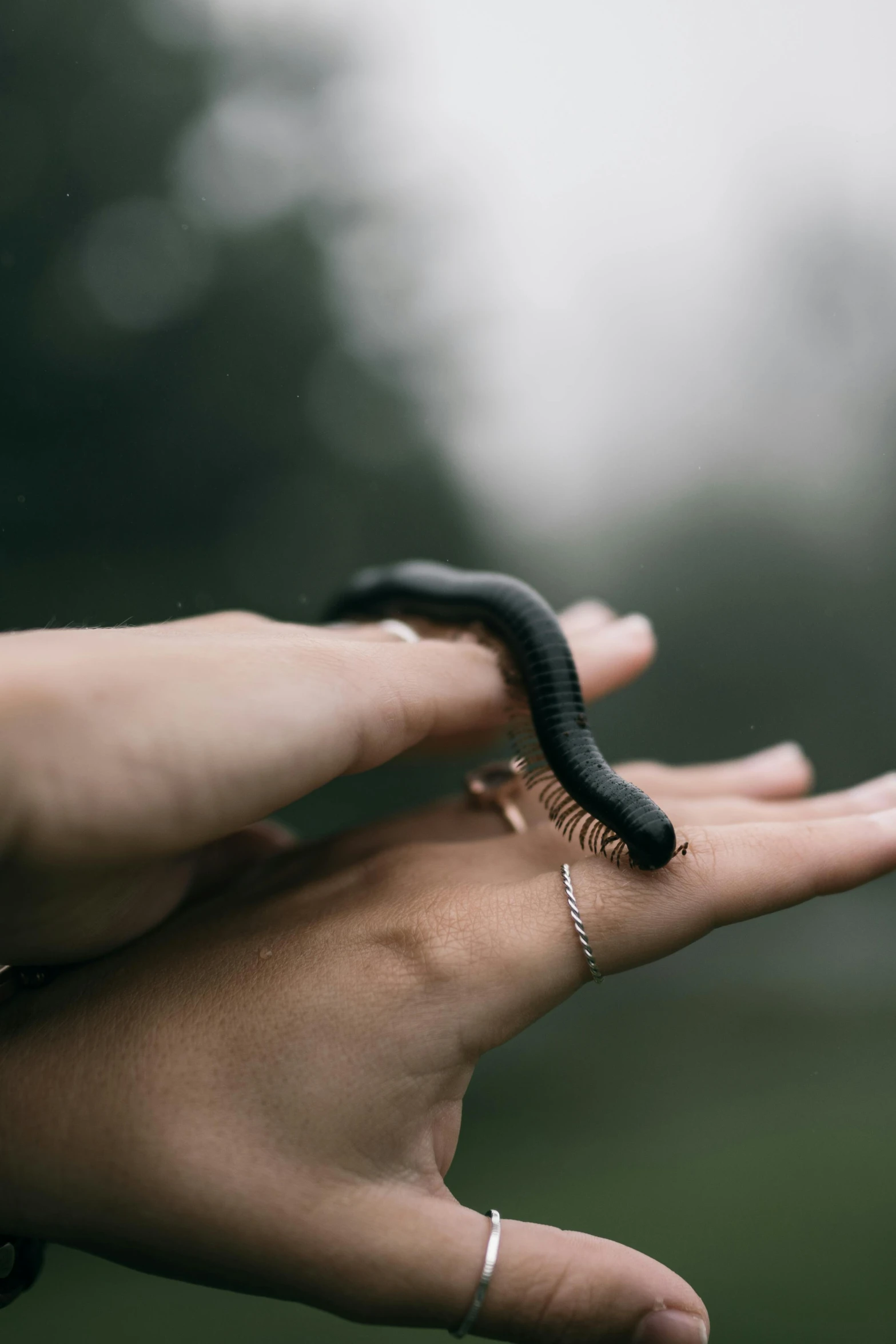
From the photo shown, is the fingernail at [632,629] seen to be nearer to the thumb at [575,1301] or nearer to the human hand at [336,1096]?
the human hand at [336,1096]

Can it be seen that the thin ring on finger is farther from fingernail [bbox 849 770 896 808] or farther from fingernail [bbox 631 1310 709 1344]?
fingernail [bbox 631 1310 709 1344]

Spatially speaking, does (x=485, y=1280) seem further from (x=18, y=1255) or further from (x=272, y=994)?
(x=18, y=1255)

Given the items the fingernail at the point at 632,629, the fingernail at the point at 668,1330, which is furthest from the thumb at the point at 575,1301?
the fingernail at the point at 632,629

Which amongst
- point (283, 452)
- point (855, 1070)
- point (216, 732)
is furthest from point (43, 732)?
point (855, 1070)

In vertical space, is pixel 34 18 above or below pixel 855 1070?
above

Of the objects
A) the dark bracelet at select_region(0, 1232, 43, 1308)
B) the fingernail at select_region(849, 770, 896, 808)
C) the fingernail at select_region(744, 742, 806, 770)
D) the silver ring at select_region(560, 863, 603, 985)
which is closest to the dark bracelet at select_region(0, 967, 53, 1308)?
the dark bracelet at select_region(0, 1232, 43, 1308)

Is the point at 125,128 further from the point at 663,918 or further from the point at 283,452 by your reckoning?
the point at 663,918
